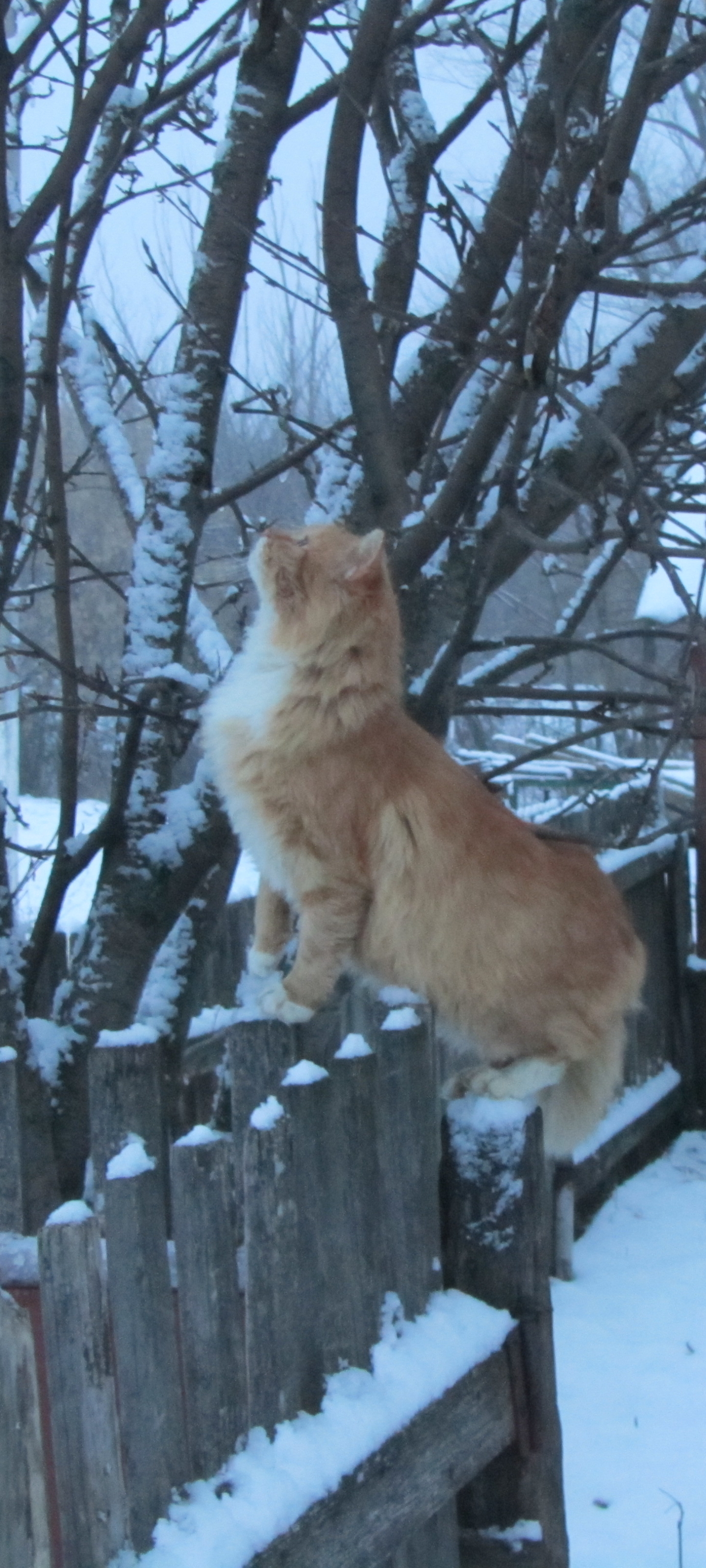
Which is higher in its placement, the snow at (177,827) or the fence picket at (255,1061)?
the snow at (177,827)

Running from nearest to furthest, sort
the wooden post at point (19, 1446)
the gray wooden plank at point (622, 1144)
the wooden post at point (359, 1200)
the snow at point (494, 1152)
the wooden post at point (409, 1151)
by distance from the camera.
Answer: the wooden post at point (19, 1446) < the wooden post at point (359, 1200) < the wooden post at point (409, 1151) < the snow at point (494, 1152) < the gray wooden plank at point (622, 1144)

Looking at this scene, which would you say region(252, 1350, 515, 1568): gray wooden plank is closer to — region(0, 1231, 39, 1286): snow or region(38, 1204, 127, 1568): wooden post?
region(38, 1204, 127, 1568): wooden post

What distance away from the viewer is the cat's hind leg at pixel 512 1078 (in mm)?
2295

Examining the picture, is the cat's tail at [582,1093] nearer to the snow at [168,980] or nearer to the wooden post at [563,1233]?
the snow at [168,980]

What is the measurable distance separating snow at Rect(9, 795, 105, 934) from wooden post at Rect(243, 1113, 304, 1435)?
1586 millimetres

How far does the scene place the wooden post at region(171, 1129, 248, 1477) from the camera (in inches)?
54.9

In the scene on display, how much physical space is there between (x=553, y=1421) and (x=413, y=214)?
110 inches

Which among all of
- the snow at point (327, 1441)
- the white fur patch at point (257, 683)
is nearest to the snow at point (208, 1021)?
the white fur patch at point (257, 683)

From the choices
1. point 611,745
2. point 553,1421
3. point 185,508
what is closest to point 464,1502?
point 553,1421

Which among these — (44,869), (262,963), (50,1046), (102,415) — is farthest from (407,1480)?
(44,869)

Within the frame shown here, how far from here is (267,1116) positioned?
1.49 m

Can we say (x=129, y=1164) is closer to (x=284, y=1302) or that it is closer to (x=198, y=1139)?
(x=198, y=1139)

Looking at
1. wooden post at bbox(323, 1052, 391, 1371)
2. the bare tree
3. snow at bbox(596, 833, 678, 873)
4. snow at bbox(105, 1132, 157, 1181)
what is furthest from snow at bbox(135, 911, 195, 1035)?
snow at bbox(596, 833, 678, 873)

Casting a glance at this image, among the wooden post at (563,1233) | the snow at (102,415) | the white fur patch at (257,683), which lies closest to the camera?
the white fur patch at (257,683)
